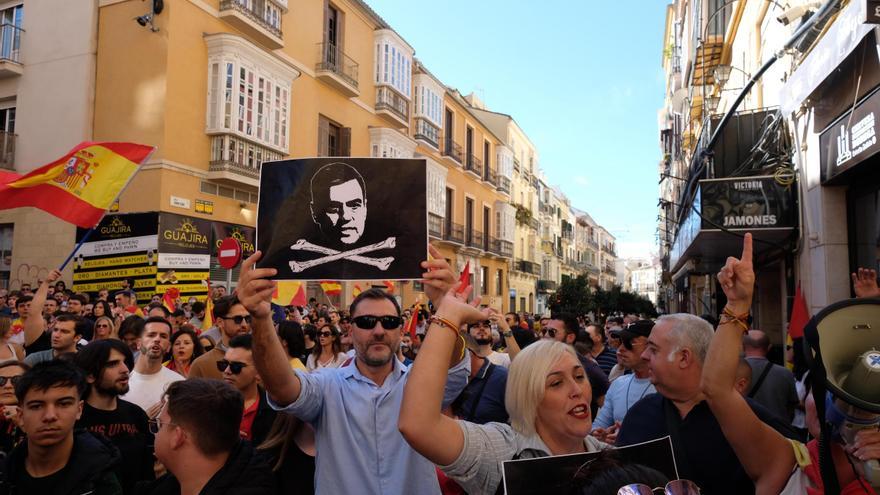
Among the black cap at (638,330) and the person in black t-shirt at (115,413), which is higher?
the black cap at (638,330)

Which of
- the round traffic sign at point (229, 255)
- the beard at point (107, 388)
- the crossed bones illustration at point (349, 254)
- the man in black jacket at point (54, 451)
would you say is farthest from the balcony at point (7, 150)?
the crossed bones illustration at point (349, 254)

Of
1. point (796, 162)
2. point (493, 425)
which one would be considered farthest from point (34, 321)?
point (796, 162)

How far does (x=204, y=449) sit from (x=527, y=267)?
4414 centimetres

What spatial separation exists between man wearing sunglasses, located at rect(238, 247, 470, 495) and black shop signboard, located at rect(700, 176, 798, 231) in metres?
7.64

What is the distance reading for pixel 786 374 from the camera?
212 inches

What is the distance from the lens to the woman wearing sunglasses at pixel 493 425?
204 centimetres

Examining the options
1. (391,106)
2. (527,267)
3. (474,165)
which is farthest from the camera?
(527,267)

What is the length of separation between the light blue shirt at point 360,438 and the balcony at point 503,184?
36095mm

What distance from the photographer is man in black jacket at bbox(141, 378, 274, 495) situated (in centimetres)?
256

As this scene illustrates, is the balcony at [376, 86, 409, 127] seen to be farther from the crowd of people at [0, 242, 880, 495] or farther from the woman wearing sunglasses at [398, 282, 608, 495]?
the woman wearing sunglasses at [398, 282, 608, 495]

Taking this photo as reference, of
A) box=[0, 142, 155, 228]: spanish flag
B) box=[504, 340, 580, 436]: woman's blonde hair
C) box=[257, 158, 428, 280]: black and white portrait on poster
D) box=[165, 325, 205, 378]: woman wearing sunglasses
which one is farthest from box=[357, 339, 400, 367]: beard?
box=[0, 142, 155, 228]: spanish flag

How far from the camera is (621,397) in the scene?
15.1ft

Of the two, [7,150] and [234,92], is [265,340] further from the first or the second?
[7,150]

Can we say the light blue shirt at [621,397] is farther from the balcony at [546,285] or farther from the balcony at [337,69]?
the balcony at [546,285]
